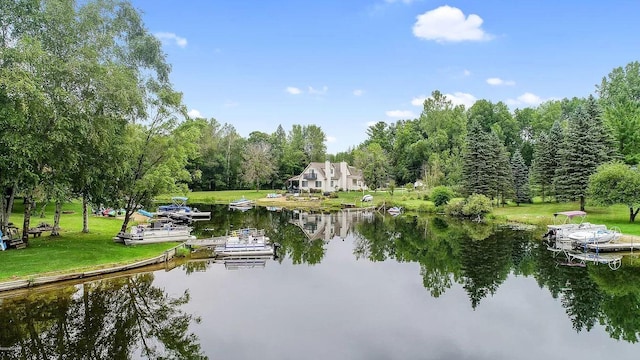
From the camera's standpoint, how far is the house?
87.1 m

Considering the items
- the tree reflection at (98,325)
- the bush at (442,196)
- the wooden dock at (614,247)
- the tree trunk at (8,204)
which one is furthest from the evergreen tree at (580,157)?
the tree trunk at (8,204)

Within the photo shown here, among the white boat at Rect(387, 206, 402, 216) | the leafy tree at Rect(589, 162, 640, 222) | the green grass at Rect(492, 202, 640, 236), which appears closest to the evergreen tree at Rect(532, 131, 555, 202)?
the green grass at Rect(492, 202, 640, 236)

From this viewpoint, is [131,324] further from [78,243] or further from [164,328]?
[78,243]

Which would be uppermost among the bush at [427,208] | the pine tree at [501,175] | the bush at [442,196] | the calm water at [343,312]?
the pine tree at [501,175]

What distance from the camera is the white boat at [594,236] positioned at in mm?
29812

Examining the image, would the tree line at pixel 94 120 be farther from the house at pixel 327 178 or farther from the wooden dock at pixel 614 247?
the house at pixel 327 178

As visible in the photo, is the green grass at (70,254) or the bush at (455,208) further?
the bush at (455,208)

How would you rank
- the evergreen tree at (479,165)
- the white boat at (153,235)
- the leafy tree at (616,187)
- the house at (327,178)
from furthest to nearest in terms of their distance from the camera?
1. the house at (327,178)
2. the evergreen tree at (479,165)
3. the leafy tree at (616,187)
4. the white boat at (153,235)

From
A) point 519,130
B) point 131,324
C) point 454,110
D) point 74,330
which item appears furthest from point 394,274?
point 519,130

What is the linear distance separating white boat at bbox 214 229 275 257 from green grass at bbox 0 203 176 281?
3522 millimetres

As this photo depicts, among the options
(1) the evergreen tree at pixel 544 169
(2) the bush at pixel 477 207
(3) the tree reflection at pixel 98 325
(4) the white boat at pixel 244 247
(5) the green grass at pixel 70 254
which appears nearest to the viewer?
(3) the tree reflection at pixel 98 325

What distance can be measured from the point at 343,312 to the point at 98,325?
9.36 m

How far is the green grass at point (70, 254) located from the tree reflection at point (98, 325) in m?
2.01

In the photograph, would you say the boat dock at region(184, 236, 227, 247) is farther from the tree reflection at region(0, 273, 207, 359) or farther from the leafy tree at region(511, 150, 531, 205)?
the leafy tree at region(511, 150, 531, 205)
